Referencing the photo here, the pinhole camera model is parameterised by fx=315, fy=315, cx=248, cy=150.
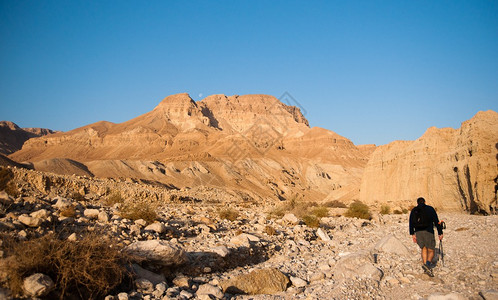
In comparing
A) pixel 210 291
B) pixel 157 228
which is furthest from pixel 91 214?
pixel 210 291

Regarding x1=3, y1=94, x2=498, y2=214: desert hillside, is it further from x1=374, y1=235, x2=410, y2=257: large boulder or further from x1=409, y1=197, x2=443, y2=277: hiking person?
x1=409, y1=197, x2=443, y2=277: hiking person

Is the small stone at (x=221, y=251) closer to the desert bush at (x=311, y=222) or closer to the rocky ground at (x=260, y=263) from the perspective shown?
the rocky ground at (x=260, y=263)

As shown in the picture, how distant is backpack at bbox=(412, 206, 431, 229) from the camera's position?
7.17 metres

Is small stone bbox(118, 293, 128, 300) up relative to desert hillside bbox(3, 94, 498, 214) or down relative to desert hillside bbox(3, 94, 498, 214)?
down

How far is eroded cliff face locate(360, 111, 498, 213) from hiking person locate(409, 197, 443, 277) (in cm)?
1226

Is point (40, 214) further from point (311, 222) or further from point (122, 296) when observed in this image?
point (311, 222)

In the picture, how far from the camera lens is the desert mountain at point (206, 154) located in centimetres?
5644

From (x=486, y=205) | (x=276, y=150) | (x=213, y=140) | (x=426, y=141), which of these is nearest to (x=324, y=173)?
(x=276, y=150)

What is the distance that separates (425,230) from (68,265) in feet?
23.3

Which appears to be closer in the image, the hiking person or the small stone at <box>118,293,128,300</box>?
the small stone at <box>118,293,128,300</box>

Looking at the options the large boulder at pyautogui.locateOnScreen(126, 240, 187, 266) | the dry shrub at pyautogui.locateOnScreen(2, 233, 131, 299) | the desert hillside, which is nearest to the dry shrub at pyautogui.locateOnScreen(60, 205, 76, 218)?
the large boulder at pyautogui.locateOnScreen(126, 240, 187, 266)

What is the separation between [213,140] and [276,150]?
18.5 meters

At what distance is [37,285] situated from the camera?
13.4 feet

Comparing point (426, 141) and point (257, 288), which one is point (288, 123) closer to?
point (426, 141)
